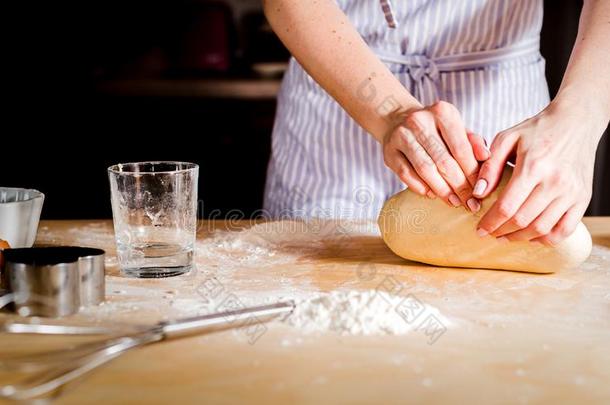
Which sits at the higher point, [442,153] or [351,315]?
[442,153]

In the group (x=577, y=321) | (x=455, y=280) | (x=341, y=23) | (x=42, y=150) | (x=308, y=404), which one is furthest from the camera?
(x=42, y=150)

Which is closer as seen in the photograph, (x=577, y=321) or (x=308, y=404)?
(x=308, y=404)

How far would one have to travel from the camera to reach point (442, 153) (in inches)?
37.3

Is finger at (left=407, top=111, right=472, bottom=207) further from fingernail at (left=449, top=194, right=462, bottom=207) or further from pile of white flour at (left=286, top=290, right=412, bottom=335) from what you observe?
pile of white flour at (left=286, top=290, right=412, bottom=335)

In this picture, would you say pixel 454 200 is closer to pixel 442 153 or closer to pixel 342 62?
pixel 442 153

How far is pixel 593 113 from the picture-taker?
977 mm

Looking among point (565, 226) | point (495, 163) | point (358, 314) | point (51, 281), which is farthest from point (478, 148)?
point (51, 281)

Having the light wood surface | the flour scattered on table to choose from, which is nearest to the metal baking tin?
the light wood surface

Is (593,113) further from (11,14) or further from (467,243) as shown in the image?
(11,14)

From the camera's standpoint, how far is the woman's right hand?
946 millimetres

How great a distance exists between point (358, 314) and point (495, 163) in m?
0.31

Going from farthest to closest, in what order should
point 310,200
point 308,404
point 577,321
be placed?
point 310,200 → point 577,321 → point 308,404

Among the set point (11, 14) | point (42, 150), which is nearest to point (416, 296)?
point (42, 150)

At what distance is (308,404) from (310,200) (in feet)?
2.57
